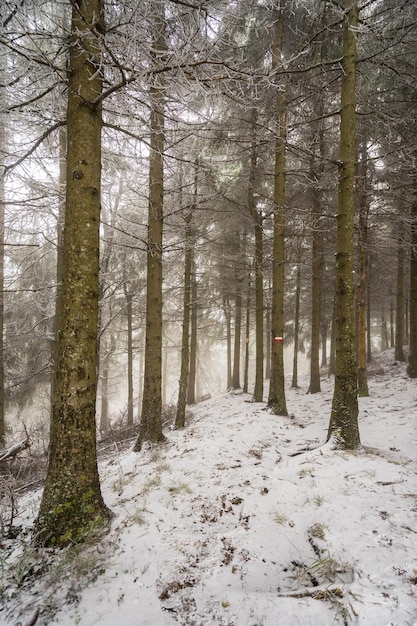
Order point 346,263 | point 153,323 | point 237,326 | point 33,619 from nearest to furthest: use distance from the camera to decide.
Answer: point 33,619 < point 346,263 < point 153,323 < point 237,326

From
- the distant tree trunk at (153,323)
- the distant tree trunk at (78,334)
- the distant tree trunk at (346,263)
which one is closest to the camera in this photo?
the distant tree trunk at (78,334)

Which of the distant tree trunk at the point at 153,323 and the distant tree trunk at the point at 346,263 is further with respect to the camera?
the distant tree trunk at the point at 153,323

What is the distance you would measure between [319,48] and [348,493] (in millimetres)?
10797

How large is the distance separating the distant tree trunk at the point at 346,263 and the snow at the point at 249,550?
2.38 feet

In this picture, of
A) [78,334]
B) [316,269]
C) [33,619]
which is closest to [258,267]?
[316,269]

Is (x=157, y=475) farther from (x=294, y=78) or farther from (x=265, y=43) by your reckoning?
(x=265, y=43)

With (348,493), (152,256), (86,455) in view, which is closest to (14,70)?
(152,256)

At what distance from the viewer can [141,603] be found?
2.51 metres

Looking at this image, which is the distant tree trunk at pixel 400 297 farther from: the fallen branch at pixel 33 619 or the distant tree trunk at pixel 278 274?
the fallen branch at pixel 33 619

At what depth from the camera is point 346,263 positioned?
17.5 ft

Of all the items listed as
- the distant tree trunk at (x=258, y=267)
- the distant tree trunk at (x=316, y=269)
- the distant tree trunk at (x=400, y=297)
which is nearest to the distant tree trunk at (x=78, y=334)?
the distant tree trunk at (x=258, y=267)

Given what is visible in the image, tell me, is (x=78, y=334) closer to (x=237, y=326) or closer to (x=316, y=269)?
(x=316, y=269)

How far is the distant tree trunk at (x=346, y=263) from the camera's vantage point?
5270 millimetres

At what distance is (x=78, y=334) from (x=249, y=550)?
299 cm
